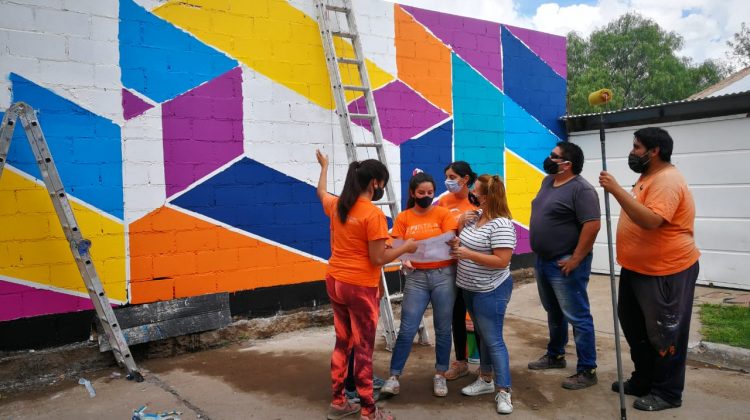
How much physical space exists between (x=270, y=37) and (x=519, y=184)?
393cm

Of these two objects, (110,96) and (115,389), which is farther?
(110,96)

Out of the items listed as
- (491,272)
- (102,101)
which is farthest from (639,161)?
(102,101)

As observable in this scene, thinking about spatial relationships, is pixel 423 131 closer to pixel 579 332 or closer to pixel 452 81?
pixel 452 81

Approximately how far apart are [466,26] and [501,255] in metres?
4.34

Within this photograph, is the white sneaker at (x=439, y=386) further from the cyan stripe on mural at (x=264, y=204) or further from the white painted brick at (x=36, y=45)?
the white painted brick at (x=36, y=45)

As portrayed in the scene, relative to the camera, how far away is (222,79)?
529 centimetres

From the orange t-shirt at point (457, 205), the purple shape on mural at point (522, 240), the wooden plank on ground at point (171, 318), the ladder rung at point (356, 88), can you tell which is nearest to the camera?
the orange t-shirt at point (457, 205)

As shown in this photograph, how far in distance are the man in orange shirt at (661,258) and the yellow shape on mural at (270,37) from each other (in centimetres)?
327

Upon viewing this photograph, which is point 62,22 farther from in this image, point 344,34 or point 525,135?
point 525,135

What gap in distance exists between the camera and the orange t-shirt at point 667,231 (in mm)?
3527

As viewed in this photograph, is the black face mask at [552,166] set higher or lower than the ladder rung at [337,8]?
lower

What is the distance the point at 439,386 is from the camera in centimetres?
394

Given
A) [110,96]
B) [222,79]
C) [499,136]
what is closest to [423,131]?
[499,136]

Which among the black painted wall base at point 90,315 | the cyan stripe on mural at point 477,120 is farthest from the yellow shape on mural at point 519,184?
Answer: the black painted wall base at point 90,315
